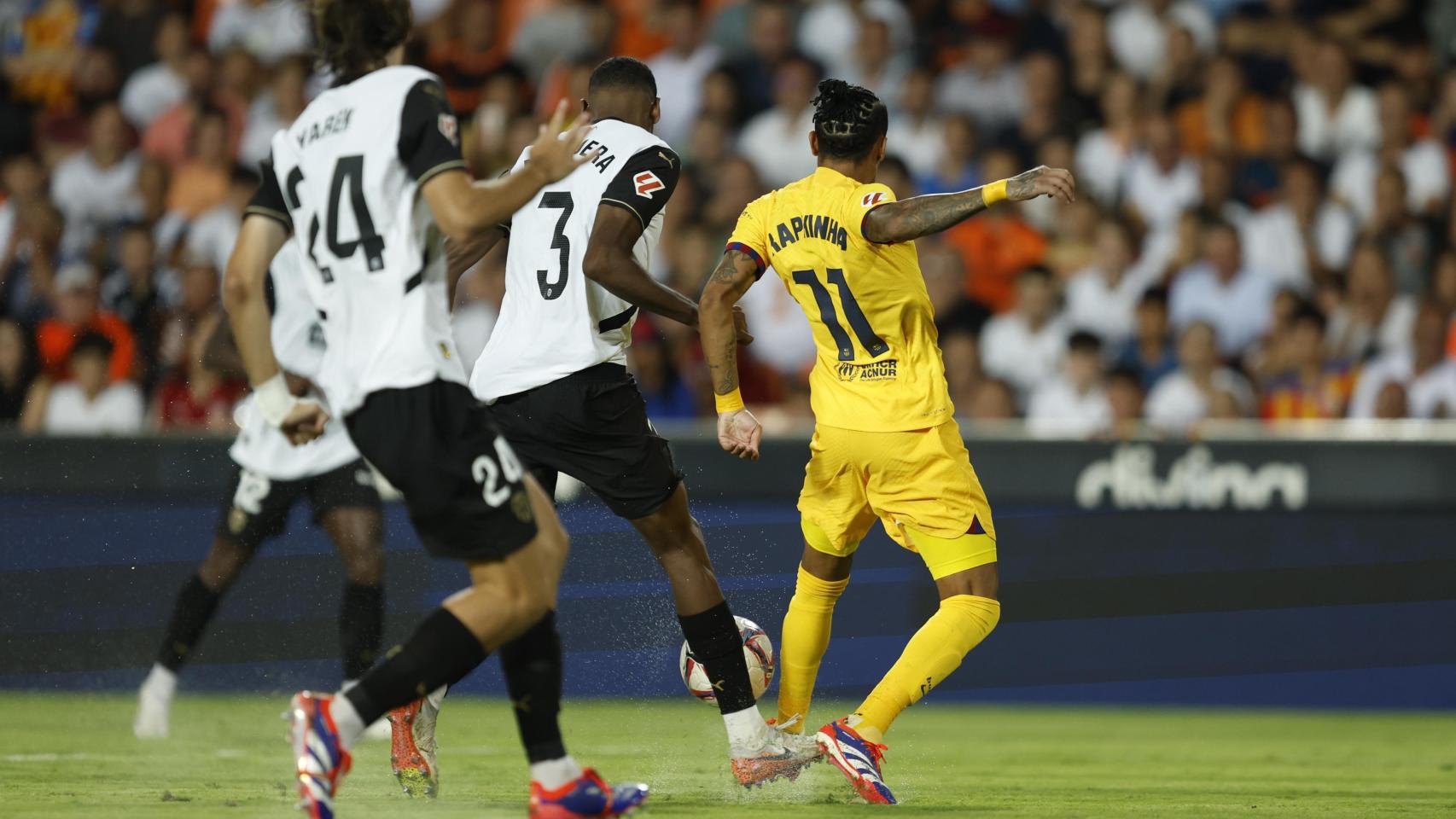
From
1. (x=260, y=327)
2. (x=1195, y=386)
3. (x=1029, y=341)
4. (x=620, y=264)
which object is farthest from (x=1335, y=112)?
(x=260, y=327)

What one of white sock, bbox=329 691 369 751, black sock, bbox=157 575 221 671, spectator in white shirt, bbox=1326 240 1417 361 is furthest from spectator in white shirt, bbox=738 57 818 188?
white sock, bbox=329 691 369 751

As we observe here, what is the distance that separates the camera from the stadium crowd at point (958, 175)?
10758 millimetres

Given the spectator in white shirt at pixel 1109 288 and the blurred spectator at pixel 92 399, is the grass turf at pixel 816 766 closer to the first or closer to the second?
the blurred spectator at pixel 92 399

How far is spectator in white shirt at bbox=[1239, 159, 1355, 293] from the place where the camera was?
11.7 meters

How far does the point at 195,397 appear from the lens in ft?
33.6

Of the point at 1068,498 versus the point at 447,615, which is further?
the point at 1068,498

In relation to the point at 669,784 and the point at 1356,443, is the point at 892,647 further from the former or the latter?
the point at 669,784

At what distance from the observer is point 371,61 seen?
4.96m

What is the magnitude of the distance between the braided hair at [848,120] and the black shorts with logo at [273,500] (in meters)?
3.22

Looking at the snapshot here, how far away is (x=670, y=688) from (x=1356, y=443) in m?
3.95

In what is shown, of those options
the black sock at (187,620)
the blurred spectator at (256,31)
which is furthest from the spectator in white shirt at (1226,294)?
the blurred spectator at (256,31)

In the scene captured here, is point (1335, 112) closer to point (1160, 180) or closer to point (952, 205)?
point (1160, 180)

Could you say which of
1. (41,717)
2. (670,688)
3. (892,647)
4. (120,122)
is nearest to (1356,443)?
(892,647)

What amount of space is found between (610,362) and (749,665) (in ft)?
4.23
